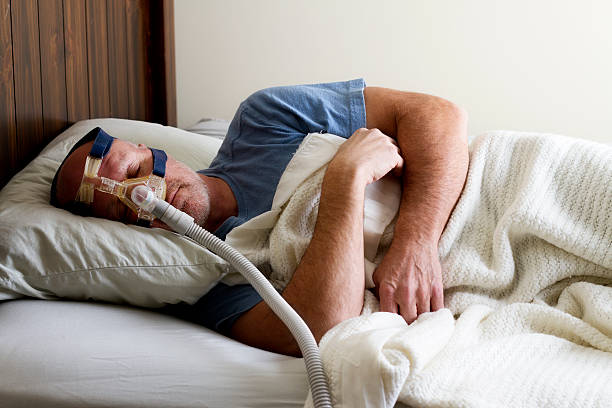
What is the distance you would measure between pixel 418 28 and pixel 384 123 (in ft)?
4.36

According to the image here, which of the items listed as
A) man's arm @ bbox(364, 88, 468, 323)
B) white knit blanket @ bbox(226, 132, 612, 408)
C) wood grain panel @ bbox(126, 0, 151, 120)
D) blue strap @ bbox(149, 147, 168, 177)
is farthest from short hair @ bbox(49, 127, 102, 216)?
wood grain panel @ bbox(126, 0, 151, 120)

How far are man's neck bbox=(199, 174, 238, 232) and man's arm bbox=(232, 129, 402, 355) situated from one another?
302mm

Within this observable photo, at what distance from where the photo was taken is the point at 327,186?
3.45 feet

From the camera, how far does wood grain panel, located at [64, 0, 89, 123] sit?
1552 millimetres

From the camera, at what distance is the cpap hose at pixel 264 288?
745mm

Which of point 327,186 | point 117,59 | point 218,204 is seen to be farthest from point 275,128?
point 117,59

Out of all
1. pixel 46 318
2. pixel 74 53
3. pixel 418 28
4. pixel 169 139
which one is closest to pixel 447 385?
pixel 46 318

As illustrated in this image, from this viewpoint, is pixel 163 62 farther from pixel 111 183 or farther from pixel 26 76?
pixel 111 183

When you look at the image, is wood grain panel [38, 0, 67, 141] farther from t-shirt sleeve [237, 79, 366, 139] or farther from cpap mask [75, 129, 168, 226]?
t-shirt sleeve [237, 79, 366, 139]

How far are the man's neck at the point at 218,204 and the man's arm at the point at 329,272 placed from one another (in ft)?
0.99

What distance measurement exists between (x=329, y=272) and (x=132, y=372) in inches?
13.4

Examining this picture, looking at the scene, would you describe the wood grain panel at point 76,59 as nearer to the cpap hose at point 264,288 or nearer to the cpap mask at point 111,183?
the cpap mask at point 111,183

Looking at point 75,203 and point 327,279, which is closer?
point 327,279

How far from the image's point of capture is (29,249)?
3.24ft
